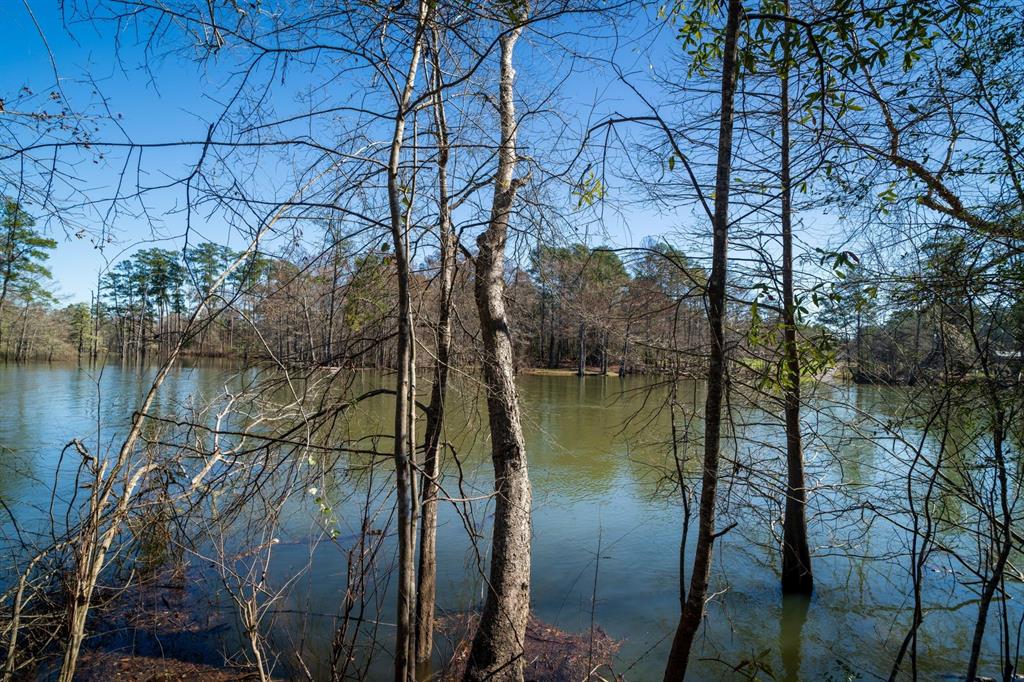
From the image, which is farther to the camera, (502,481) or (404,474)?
(502,481)

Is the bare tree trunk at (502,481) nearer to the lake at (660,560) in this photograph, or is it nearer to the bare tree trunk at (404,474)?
the lake at (660,560)

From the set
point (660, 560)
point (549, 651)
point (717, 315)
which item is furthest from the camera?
point (660, 560)

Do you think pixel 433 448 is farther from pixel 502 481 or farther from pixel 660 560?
pixel 660 560

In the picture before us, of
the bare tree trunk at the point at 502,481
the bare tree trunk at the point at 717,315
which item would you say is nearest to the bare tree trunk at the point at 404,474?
the bare tree trunk at the point at 717,315

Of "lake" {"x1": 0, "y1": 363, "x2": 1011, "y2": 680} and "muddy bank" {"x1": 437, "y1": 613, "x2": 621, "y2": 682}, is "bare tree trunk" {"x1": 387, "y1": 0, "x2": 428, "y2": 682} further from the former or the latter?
"muddy bank" {"x1": 437, "y1": 613, "x2": 621, "y2": 682}

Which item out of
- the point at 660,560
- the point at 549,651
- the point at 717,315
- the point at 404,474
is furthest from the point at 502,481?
the point at 660,560

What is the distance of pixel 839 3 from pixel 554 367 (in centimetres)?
4160

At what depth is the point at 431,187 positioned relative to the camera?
11.7 feet

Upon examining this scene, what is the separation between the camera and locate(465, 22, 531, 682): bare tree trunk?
4.93 meters

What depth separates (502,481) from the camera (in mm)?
4883

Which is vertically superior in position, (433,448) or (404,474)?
(404,474)

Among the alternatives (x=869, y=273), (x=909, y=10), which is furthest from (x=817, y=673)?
(x=909, y=10)

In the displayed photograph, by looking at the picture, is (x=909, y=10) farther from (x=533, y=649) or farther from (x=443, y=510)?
(x=443, y=510)

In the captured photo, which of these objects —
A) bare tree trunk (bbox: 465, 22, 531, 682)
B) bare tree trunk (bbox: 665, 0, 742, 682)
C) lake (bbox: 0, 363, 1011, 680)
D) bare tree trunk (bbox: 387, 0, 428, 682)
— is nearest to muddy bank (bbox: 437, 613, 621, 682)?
lake (bbox: 0, 363, 1011, 680)
